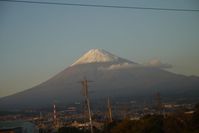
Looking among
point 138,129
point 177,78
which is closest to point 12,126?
point 138,129

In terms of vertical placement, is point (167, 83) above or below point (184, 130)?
above

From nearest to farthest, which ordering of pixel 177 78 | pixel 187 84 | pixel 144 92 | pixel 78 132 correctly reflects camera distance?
pixel 78 132, pixel 144 92, pixel 187 84, pixel 177 78

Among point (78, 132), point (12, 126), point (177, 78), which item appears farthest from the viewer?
point (177, 78)

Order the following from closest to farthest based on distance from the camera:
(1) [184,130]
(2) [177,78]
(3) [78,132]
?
(1) [184,130], (3) [78,132], (2) [177,78]

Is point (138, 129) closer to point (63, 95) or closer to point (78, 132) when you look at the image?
point (78, 132)

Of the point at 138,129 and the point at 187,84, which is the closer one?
the point at 138,129

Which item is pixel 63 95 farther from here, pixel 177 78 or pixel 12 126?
pixel 12 126

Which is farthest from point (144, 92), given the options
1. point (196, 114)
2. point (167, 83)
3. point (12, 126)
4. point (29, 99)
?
point (196, 114)

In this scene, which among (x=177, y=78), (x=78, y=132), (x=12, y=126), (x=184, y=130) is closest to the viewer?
(x=184, y=130)

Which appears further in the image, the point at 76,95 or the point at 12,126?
the point at 76,95
